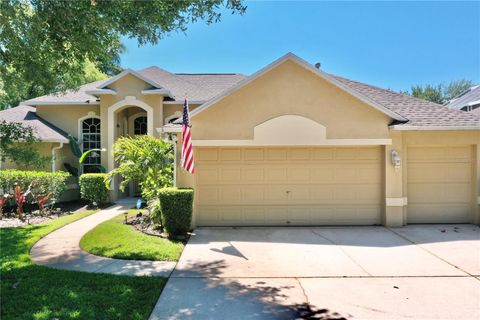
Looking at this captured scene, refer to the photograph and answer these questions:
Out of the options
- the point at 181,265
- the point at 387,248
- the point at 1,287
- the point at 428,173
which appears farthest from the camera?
the point at 428,173

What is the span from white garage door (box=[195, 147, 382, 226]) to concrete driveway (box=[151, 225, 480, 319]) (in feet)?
3.06

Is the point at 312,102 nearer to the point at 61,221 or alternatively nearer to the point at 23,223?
the point at 61,221

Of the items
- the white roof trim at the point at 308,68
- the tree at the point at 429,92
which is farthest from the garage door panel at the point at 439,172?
the tree at the point at 429,92

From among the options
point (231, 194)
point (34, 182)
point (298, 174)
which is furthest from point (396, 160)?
point (34, 182)

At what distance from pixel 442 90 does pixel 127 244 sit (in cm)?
4441

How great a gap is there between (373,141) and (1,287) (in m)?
9.47

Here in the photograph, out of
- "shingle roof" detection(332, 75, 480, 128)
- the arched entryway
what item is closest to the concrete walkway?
the arched entryway

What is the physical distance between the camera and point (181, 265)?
6.16m

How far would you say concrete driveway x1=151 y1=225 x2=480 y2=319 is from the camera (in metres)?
4.38

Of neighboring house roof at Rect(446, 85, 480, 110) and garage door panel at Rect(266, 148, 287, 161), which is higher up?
neighboring house roof at Rect(446, 85, 480, 110)

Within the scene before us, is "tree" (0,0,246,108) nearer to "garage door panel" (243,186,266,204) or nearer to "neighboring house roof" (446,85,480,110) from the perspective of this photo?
"garage door panel" (243,186,266,204)

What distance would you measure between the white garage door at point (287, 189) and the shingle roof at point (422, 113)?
1664 mm

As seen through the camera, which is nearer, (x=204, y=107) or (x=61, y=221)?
(x=204, y=107)

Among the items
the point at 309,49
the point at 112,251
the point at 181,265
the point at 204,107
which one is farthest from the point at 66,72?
Answer: the point at 309,49
